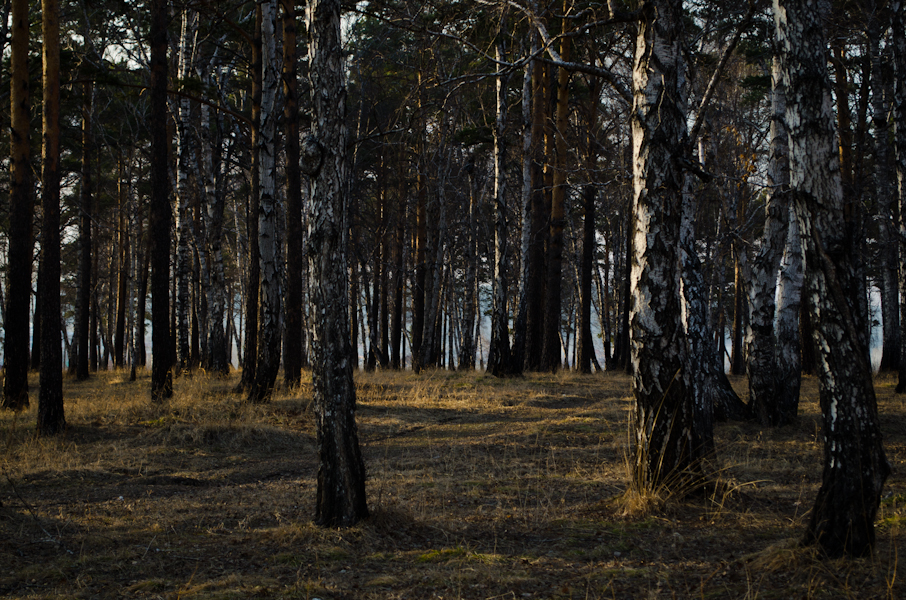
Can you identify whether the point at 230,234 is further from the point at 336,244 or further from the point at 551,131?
the point at 336,244

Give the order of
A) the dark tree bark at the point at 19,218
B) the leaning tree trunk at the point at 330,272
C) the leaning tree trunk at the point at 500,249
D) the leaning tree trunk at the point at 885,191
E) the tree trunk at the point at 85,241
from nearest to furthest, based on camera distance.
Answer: the leaning tree trunk at the point at 330,272
the dark tree bark at the point at 19,218
the leaning tree trunk at the point at 885,191
the leaning tree trunk at the point at 500,249
the tree trunk at the point at 85,241

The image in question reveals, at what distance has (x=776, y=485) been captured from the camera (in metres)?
5.95

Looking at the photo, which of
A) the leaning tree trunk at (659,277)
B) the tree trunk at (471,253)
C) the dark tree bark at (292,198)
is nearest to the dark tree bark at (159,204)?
the dark tree bark at (292,198)

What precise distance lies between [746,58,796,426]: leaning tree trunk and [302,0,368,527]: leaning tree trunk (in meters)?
6.58

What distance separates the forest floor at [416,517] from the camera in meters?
3.67

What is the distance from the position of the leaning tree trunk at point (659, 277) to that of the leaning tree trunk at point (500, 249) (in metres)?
9.60

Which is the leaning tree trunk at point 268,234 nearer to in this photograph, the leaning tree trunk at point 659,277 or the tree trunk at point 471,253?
the leaning tree trunk at point 659,277

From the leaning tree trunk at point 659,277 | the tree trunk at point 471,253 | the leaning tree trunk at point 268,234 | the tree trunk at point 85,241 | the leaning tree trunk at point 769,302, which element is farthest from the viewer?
the tree trunk at point 471,253

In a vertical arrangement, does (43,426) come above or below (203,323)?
below

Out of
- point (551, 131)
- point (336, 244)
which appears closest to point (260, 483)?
point (336, 244)

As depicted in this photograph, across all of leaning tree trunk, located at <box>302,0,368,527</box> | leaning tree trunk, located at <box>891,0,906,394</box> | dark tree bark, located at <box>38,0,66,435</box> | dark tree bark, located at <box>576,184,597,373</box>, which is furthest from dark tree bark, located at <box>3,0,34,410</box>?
leaning tree trunk, located at <box>891,0,906,394</box>

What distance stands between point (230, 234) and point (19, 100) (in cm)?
2335

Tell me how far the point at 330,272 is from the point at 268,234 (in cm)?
726

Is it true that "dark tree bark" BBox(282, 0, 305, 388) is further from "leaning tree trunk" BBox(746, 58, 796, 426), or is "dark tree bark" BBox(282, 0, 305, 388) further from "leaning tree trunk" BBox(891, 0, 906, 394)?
"leaning tree trunk" BBox(891, 0, 906, 394)
